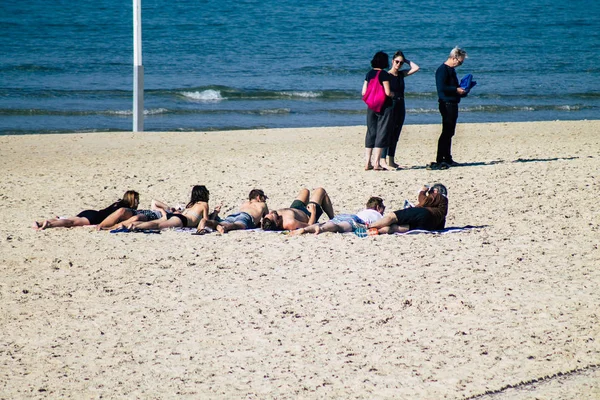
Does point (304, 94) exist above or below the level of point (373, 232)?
above

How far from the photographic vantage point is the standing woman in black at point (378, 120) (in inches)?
415

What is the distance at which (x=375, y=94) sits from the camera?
416 inches

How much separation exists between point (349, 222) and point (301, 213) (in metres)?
0.52

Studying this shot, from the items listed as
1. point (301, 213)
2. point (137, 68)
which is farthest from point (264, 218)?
point (137, 68)

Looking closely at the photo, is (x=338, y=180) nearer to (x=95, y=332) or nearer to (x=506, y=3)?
(x=95, y=332)

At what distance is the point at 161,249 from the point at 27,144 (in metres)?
6.71

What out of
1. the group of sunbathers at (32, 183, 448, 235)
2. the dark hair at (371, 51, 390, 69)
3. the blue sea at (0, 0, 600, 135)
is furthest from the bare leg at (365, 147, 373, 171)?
the blue sea at (0, 0, 600, 135)

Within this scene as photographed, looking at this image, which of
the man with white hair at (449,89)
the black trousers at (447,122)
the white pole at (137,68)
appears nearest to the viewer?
the man with white hair at (449,89)

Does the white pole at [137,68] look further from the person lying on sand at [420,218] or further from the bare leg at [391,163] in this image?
the person lying on sand at [420,218]

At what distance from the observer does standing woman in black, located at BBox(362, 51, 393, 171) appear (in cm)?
1055

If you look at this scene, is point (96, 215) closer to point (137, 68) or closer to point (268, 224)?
point (268, 224)

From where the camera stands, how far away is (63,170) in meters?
11.3

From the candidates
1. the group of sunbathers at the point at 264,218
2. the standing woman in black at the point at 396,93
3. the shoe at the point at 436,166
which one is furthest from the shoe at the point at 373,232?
the shoe at the point at 436,166

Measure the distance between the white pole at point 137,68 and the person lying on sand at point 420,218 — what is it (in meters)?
6.62
